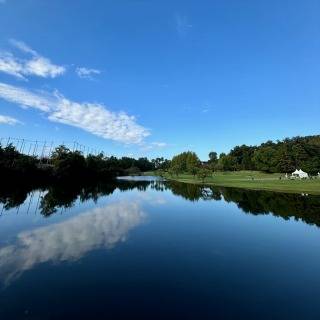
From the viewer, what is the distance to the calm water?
37.0 feet

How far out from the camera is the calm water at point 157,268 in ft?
37.0

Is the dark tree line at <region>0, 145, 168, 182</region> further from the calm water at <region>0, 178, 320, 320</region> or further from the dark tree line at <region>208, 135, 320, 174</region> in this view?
the dark tree line at <region>208, 135, 320, 174</region>

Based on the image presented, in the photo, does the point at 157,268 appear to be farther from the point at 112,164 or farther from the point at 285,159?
the point at 112,164

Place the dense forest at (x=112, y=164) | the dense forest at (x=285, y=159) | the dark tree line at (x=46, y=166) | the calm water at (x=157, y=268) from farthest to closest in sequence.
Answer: the dense forest at (x=285, y=159) → the dense forest at (x=112, y=164) → the dark tree line at (x=46, y=166) → the calm water at (x=157, y=268)

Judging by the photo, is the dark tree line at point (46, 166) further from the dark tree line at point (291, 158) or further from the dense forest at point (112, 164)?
the dark tree line at point (291, 158)

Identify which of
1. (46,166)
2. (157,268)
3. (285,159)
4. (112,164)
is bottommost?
(157,268)

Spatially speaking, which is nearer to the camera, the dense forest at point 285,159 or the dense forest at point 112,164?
the dense forest at point 112,164

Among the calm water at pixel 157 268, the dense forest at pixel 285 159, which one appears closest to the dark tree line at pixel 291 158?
the dense forest at pixel 285 159

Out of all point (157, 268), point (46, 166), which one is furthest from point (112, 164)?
point (157, 268)

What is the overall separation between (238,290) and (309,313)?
274cm

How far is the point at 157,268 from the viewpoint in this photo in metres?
15.7

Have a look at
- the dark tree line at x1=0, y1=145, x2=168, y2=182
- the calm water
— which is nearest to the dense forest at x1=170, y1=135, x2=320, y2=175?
the dark tree line at x1=0, y1=145, x2=168, y2=182

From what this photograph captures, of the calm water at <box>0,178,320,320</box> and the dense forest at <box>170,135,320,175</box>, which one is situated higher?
the dense forest at <box>170,135,320,175</box>

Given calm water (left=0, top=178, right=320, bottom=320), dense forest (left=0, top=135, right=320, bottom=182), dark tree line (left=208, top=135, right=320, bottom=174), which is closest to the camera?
calm water (left=0, top=178, right=320, bottom=320)
